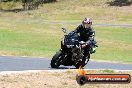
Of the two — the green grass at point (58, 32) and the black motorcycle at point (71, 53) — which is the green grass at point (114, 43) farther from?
the black motorcycle at point (71, 53)

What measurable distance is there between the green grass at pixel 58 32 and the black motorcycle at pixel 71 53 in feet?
18.6

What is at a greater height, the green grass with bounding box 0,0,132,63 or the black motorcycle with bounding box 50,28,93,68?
the black motorcycle with bounding box 50,28,93,68

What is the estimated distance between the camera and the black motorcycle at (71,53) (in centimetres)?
1448

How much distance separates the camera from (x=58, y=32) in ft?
124

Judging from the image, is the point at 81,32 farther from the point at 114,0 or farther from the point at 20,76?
the point at 114,0

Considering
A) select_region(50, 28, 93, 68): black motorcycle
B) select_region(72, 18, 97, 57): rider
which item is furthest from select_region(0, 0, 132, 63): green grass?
select_region(72, 18, 97, 57): rider

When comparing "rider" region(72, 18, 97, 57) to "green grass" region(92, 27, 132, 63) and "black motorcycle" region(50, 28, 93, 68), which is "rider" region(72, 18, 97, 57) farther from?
"green grass" region(92, 27, 132, 63)

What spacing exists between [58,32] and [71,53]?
22901 mm

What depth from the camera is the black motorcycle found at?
1448cm

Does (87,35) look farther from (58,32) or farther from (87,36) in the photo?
(58,32)

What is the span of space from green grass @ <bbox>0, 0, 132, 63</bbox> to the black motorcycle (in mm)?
5666

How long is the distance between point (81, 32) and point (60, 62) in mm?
1328

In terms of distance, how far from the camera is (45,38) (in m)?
33.2

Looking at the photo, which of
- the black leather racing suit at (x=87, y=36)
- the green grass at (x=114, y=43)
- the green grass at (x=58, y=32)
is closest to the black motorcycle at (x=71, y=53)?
the black leather racing suit at (x=87, y=36)
